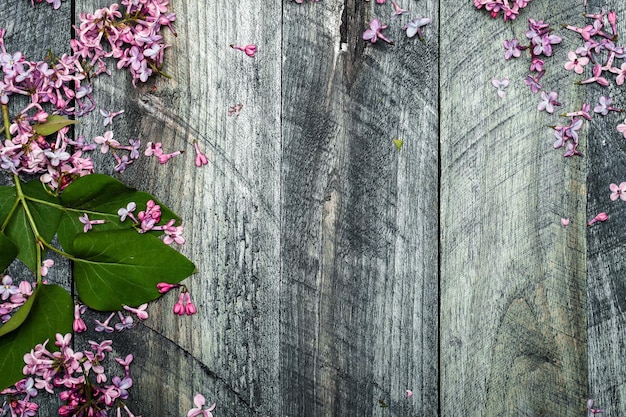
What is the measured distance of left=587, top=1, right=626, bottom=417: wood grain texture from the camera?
1.02 meters

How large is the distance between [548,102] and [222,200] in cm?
45

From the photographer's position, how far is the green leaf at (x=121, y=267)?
992mm

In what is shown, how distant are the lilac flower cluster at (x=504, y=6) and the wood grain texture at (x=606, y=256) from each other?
94 mm

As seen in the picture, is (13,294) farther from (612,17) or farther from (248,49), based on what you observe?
(612,17)

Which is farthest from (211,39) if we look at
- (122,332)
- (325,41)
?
(122,332)

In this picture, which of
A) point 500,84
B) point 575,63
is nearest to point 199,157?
point 500,84

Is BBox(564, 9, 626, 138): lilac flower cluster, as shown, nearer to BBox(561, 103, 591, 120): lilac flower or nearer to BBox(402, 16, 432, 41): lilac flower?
BBox(561, 103, 591, 120): lilac flower

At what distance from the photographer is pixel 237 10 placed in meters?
1.04

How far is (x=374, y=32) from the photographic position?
1022mm

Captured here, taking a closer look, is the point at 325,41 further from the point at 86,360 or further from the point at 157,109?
the point at 86,360

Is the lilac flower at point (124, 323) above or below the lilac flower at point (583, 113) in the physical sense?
below

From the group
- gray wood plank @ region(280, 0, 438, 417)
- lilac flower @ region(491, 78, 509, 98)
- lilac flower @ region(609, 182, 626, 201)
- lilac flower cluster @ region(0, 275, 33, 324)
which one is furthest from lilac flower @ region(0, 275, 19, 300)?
lilac flower @ region(609, 182, 626, 201)

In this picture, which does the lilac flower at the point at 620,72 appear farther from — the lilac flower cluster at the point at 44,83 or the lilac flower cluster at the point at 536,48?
the lilac flower cluster at the point at 44,83

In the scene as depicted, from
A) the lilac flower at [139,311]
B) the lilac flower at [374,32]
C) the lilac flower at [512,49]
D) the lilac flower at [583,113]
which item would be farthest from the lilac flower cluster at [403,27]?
the lilac flower at [139,311]
